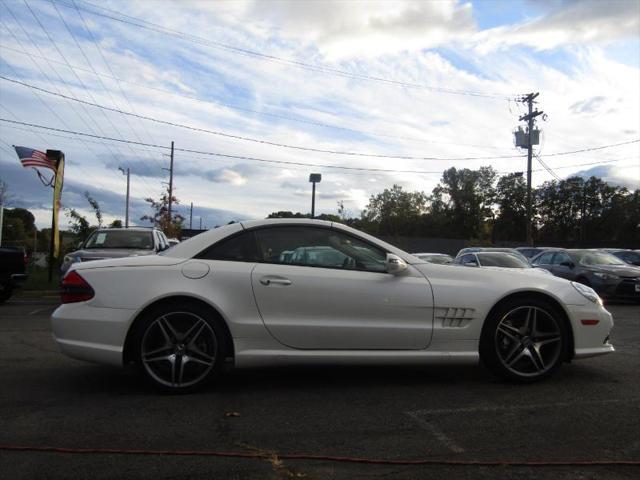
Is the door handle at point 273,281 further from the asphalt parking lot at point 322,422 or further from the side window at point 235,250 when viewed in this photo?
the asphalt parking lot at point 322,422

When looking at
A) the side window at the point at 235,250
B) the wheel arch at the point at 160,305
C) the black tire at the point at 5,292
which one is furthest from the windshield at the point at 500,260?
the black tire at the point at 5,292

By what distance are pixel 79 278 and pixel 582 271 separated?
42.2ft

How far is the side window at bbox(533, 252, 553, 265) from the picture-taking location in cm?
1649

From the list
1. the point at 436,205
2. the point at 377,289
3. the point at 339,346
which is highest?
the point at 436,205

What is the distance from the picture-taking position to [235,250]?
15.6 ft

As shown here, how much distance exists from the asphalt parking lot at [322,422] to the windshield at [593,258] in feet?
33.0

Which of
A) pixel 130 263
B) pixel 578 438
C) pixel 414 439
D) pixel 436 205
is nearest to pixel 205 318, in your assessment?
pixel 130 263

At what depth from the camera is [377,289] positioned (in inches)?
183

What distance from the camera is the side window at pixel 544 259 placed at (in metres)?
16.5

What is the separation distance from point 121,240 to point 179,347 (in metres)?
8.30

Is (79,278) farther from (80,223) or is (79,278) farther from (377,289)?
(80,223)

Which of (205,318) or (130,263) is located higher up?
(130,263)

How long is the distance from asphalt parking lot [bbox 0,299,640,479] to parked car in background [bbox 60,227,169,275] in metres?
5.83

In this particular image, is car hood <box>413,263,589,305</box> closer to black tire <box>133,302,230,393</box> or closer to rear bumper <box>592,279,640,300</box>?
black tire <box>133,302,230,393</box>
